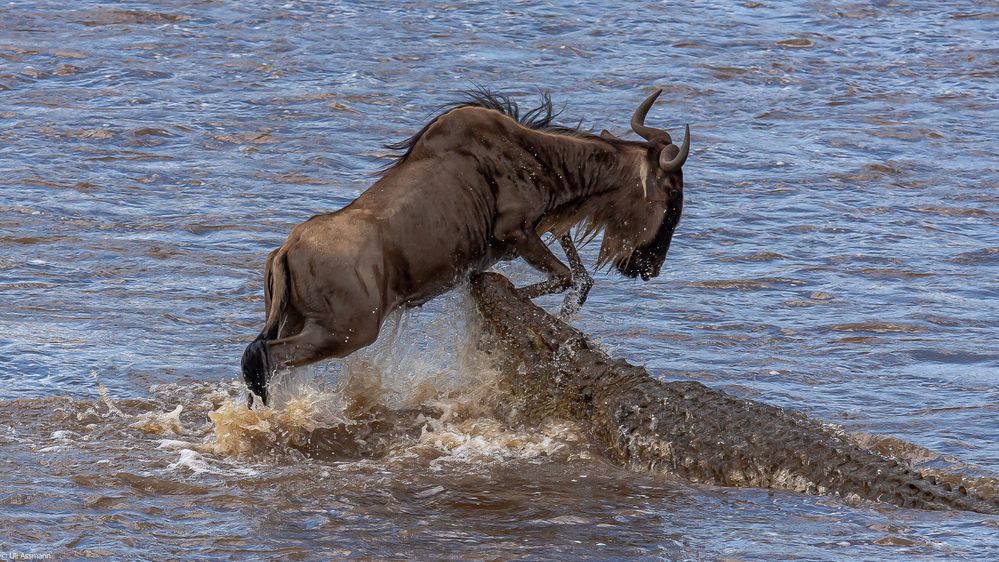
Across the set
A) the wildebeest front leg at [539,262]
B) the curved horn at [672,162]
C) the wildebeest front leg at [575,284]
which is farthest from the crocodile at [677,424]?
the curved horn at [672,162]

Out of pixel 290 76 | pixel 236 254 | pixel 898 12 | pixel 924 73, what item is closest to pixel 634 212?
pixel 236 254

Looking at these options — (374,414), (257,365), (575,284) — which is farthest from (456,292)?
(257,365)

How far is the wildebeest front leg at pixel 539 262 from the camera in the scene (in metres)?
8.06

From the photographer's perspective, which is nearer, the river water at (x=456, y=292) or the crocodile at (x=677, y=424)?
the river water at (x=456, y=292)

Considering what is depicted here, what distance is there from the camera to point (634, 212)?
8469 millimetres

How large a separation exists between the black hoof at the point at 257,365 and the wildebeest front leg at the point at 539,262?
4.93ft

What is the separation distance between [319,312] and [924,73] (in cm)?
1042

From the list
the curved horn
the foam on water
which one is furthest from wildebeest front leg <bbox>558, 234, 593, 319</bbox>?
the curved horn

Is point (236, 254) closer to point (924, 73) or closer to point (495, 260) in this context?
point (495, 260)

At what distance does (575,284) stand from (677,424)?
3.86ft

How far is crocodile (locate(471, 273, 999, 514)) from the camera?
22.5 feet

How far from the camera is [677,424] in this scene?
293 inches

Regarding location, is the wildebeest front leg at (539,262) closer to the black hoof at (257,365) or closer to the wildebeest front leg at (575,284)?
the wildebeest front leg at (575,284)

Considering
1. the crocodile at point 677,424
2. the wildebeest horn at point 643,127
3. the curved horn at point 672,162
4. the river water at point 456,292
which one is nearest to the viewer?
the river water at point 456,292
